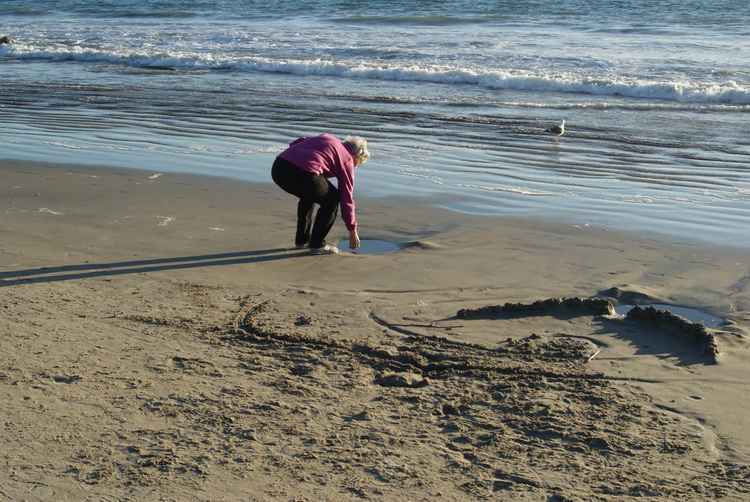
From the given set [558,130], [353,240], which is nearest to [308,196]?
[353,240]

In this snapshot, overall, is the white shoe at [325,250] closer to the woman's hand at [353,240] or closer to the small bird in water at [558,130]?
the woman's hand at [353,240]

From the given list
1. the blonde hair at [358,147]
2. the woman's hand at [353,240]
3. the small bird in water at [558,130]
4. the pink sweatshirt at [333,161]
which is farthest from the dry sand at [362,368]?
the small bird in water at [558,130]

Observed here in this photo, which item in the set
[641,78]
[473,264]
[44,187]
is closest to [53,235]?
[44,187]

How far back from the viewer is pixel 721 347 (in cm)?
441

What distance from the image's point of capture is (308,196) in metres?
6.07

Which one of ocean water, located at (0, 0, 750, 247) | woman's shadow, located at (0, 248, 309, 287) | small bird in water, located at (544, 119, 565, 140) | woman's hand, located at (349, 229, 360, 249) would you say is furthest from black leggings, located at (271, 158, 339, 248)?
small bird in water, located at (544, 119, 565, 140)

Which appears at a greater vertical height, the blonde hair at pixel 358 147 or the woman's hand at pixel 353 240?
the blonde hair at pixel 358 147

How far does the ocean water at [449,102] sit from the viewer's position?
847 centimetres

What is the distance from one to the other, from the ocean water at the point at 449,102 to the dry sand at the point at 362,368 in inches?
61.4

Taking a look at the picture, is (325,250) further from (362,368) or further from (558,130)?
(558,130)

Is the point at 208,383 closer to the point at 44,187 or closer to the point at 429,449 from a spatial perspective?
the point at 429,449

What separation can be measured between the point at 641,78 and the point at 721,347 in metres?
13.9

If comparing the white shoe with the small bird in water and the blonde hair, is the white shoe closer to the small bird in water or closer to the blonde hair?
the blonde hair

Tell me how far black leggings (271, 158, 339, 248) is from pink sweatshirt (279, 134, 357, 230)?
6 centimetres
